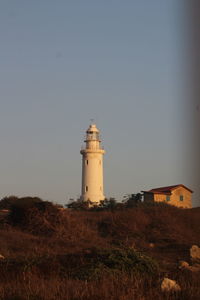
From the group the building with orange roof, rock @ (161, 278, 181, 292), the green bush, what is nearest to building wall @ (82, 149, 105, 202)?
the building with orange roof

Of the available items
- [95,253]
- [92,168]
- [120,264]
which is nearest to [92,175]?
[92,168]

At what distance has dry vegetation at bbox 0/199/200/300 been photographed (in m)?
8.59

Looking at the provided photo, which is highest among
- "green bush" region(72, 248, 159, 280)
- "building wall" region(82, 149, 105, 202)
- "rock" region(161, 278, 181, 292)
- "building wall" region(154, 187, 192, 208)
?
"building wall" region(82, 149, 105, 202)

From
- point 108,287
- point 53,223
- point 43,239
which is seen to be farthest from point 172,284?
point 53,223

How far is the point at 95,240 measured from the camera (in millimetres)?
23172

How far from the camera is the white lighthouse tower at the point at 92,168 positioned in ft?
171

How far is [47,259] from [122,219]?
546 inches

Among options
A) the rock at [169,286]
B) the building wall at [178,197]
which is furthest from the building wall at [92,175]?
the rock at [169,286]

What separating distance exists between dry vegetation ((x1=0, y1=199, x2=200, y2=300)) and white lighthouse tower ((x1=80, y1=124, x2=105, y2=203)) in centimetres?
2069

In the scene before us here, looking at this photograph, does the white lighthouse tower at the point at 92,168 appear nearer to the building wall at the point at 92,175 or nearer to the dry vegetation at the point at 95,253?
the building wall at the point at 92,175

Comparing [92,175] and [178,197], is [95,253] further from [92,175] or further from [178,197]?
[92,175]

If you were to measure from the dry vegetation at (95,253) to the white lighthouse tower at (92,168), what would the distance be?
2069cm

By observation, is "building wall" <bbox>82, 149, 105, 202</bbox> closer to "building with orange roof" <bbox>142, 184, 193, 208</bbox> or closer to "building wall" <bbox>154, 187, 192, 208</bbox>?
"building with orange roof" <bbox>142, 184, 193, 208</bbox>

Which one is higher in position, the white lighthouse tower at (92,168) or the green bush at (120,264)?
the white lighthouse tower at (92,168)
